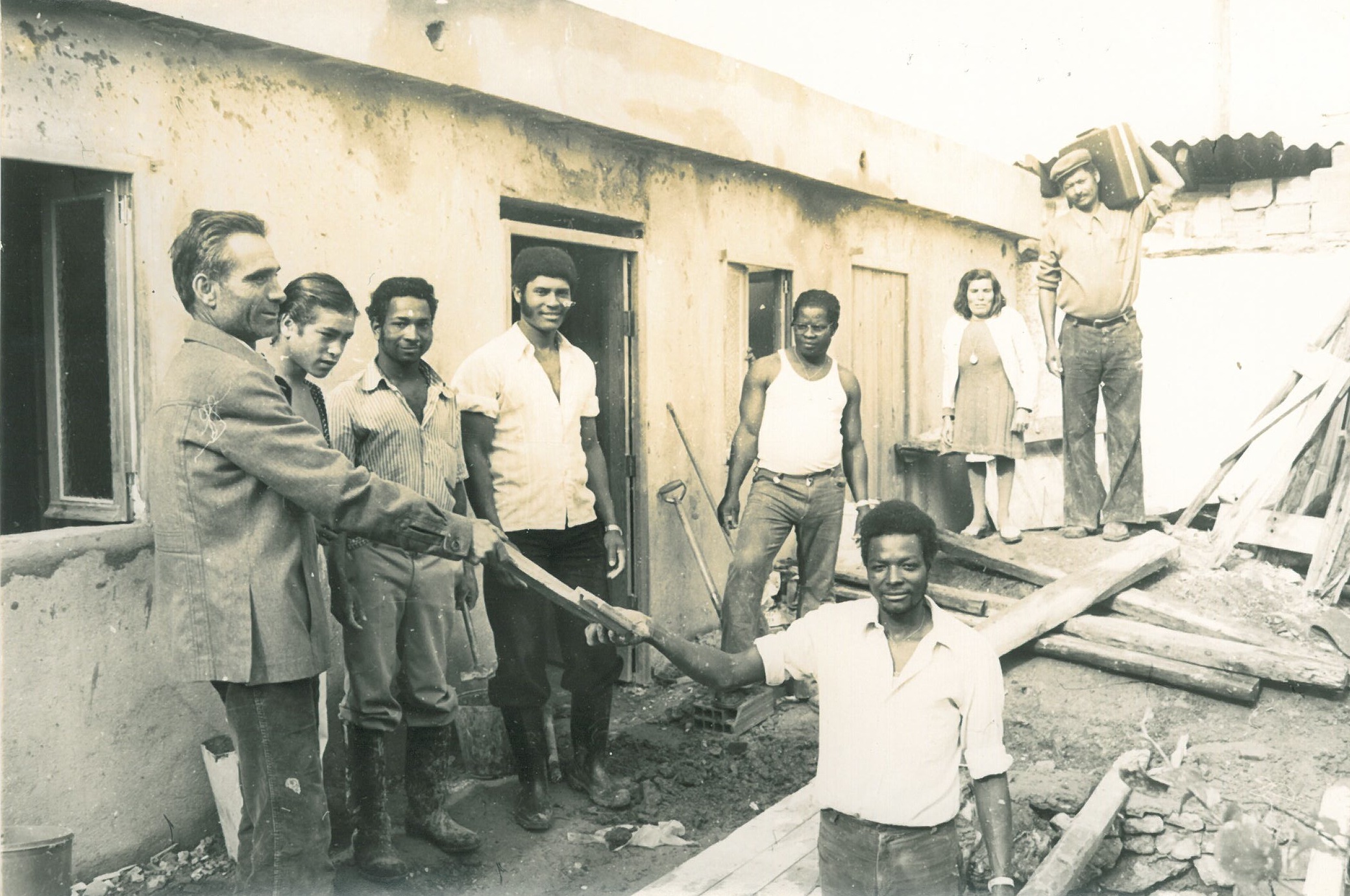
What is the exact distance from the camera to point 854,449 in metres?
5.23

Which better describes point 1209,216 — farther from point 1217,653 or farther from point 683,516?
point 683,516

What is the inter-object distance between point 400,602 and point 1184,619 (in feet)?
13.8

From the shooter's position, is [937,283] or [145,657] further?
[937,283]

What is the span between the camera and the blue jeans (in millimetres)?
5047

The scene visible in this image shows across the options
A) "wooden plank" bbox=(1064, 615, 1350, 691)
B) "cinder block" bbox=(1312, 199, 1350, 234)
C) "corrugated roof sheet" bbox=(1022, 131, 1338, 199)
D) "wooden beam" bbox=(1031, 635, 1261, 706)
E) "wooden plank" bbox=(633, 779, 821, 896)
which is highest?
"corrugated roof sheet" bbox=(1022, 131, 1338, 199)

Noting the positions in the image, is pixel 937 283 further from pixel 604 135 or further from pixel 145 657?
pixel 145 657

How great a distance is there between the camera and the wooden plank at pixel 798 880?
304cm

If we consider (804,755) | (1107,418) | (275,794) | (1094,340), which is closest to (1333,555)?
(1107,418)

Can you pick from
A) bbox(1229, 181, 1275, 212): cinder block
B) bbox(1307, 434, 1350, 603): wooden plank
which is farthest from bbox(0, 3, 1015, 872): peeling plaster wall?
bbox(1229, 181, 1275, 212): cinder block

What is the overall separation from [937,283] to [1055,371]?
2.26 metres

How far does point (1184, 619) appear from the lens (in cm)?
531

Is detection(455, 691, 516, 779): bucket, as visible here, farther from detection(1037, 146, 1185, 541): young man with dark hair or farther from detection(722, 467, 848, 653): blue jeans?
detection(1037, 146, 1185, 541): young man with dark hair

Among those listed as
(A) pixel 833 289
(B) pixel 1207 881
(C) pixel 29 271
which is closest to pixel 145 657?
(C) pixel 29 271

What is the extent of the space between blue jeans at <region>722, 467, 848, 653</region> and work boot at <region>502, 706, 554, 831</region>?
1.43 meters
